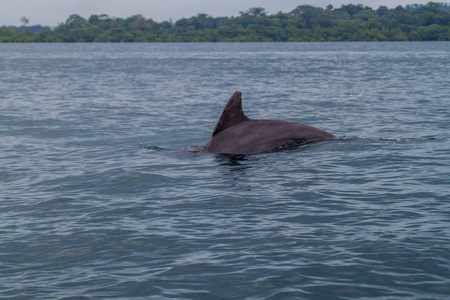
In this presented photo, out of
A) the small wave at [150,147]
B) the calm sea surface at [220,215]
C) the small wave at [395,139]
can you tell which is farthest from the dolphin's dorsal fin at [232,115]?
the small wave at [395,139]

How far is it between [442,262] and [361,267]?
107 centimetres

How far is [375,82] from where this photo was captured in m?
41.7

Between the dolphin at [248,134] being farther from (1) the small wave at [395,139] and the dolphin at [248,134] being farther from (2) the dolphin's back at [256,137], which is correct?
(1) the small wave at [395,139]

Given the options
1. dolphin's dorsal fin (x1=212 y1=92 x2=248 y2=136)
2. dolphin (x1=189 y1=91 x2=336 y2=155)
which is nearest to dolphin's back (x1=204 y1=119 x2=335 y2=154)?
dolphin (x1=189 y1=91 x2=336 y2=155)

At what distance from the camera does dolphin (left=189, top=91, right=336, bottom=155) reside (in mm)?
13953

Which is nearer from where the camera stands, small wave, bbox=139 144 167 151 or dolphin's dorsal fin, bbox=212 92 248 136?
dolphin's dorsal fin, bbox=212 92 248 136

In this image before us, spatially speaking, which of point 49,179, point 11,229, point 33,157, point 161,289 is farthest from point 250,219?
point 33,157

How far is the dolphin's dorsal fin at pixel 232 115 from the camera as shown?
13695 millimetres

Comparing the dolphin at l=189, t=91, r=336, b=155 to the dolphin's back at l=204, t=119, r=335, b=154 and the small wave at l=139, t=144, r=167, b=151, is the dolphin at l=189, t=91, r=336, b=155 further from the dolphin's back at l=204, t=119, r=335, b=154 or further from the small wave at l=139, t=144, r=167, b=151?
the small wave at l=139, t=144, r=167, b=151

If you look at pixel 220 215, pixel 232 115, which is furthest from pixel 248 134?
pixel 220 215

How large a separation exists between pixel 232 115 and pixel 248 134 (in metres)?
0.59

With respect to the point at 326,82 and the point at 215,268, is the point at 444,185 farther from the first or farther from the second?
the point at 326,82

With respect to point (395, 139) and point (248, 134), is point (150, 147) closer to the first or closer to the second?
point (248, 134)

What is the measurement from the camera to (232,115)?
14.0 m
